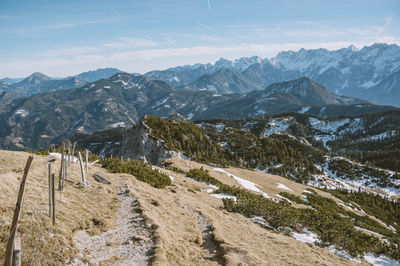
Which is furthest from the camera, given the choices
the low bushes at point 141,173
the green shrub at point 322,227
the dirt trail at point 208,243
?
the low bushes at point 141,173

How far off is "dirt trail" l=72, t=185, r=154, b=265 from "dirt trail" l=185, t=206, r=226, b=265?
3.66 meters

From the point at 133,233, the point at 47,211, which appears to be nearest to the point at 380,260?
the point at 133,233

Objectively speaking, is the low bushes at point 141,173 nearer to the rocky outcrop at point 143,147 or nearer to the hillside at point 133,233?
the hillside at point 133,233

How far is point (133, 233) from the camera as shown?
14500 millimetres

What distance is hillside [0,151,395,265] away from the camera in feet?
38.0

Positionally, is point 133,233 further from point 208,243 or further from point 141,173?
point 141,173

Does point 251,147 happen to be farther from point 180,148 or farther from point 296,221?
point 296,221

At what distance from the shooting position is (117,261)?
1177 centimetres

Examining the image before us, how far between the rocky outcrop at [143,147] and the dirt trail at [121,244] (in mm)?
68624

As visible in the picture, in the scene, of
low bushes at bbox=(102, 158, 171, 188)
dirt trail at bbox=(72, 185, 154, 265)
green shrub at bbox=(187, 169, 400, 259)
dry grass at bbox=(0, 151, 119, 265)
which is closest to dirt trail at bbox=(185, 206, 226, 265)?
dirt trail at bbox=(72, 185, 154, 265)

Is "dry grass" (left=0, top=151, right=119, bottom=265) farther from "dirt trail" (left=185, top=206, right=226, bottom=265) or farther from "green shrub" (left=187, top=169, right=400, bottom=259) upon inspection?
"green shrub" (left=187, top=169, right=400, bottom=259)

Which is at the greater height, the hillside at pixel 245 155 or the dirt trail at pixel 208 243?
the dirt trail at pixel 208 243

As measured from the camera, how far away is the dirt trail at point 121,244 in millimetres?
11803

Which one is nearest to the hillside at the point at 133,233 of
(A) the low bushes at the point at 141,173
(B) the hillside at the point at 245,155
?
(A) the low bushes at the point at 141,173
